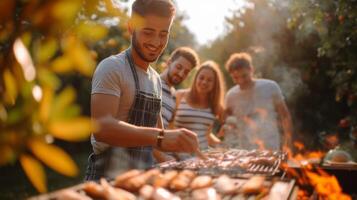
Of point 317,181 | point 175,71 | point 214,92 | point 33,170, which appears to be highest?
point 33,170

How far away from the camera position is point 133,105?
2979 mm

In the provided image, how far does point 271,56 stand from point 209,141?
9524 mm

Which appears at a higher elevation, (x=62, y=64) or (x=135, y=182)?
(x=62, y=64)

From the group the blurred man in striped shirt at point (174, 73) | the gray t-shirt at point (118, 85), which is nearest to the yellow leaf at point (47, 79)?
the gray t-shirt at point (118, 85)

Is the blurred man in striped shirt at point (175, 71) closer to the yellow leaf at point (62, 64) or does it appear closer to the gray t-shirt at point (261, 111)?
the gray t-shirt at point (261, 111)

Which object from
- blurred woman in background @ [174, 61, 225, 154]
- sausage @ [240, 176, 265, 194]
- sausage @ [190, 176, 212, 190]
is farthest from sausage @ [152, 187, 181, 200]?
blurred woman in background @ [174, 61, 225, 154]

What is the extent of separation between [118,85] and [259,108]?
3.67m

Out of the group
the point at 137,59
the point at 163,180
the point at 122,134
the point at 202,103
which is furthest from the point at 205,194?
the point at 202,103

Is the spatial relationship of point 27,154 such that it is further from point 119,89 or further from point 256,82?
point 256,82

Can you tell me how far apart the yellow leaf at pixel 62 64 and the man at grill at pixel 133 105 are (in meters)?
1.97

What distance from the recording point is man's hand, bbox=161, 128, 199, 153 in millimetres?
2736

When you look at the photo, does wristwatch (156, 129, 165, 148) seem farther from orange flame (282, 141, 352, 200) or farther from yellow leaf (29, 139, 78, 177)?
yellow leaf (29, 139, 78, 177)

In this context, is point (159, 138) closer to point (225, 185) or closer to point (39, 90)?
point (225, 185)

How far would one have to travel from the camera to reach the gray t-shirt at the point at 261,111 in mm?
6129
